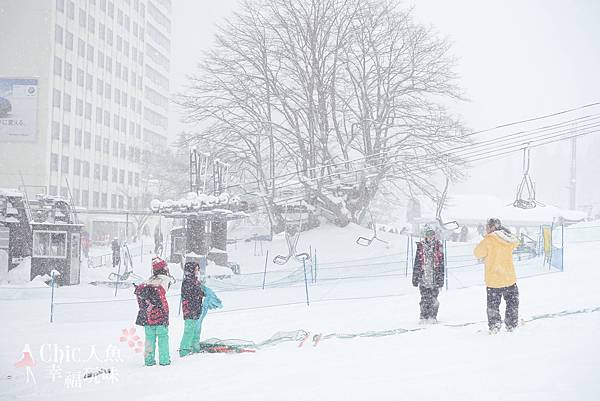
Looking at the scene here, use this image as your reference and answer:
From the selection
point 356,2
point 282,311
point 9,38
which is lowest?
point 282,311

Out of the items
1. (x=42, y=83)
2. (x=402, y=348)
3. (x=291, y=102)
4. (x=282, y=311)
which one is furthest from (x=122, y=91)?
(x=402, y=348)

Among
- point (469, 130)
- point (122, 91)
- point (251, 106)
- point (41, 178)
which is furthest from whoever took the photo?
point (122, 91)

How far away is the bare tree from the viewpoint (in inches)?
1328

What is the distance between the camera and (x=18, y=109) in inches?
2584

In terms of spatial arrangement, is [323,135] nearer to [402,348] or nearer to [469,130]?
[469,130]

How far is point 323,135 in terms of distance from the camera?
113ft

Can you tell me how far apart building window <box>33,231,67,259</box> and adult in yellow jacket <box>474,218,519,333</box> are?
707 inches

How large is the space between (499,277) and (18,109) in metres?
65.3

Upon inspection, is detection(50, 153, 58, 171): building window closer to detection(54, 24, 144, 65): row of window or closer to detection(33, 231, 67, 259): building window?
detection(54, 24, 144, 65): row of window

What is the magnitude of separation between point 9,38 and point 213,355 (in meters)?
68.0

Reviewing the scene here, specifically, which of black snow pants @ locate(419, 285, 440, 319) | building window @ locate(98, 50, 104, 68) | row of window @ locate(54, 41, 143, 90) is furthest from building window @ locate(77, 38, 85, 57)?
black snow pants @ locate(419, 285, 440, 319)

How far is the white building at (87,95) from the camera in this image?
Answer: 67125mm

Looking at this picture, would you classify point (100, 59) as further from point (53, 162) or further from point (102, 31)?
point (53, 162)

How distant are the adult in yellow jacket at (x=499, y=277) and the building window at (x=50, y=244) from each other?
17968mm
